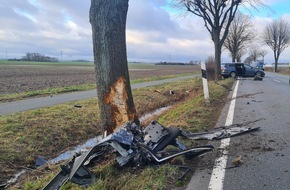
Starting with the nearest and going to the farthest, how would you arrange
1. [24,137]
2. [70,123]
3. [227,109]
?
[24,137] < [70,123] < [227,109]

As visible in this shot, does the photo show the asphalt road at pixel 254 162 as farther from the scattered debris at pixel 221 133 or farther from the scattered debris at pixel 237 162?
the scattered debris at pixel 221 133

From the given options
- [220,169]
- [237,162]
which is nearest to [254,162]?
[237,162]

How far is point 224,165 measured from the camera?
13.8 ft

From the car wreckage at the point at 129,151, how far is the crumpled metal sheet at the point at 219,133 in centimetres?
97

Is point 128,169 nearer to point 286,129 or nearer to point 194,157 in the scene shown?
point 194,157

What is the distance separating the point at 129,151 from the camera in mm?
4070

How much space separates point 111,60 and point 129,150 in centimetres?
178

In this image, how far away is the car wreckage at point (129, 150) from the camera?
379 cm

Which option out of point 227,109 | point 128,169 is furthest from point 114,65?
point 227,109

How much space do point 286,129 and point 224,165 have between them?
10.0 feet

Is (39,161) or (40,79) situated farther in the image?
(40,79)

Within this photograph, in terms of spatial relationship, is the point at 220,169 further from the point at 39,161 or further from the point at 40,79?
the point at 40,79

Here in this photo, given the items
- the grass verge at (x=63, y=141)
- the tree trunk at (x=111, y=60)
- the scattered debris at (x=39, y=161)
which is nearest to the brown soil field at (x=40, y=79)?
the grass verge at (x=63, y=141)

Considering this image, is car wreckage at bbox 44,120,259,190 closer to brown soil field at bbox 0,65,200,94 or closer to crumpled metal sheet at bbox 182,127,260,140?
crumpled metal sheet at bbox 182,127,260,140
